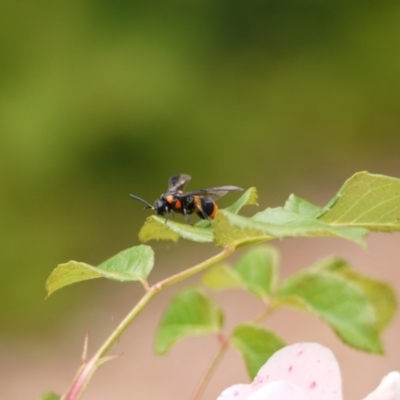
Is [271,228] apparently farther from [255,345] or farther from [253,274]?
[253,274]

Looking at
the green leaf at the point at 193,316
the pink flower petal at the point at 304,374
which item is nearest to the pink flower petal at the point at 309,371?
the pink flower petal at the point at 304,374

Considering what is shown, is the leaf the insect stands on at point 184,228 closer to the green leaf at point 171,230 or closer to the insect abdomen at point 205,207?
the green leaf at point 171,230

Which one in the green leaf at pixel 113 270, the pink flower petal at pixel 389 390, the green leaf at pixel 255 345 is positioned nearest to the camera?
the pink flower petal at pixel 389 390

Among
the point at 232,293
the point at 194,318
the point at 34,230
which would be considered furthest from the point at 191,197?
the point at 34,230

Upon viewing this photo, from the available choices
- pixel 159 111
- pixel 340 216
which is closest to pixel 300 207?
pixel 340 216

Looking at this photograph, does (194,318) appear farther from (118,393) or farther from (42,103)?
(42,103)

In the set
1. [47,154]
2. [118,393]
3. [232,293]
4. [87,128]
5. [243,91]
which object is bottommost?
[118,393]
